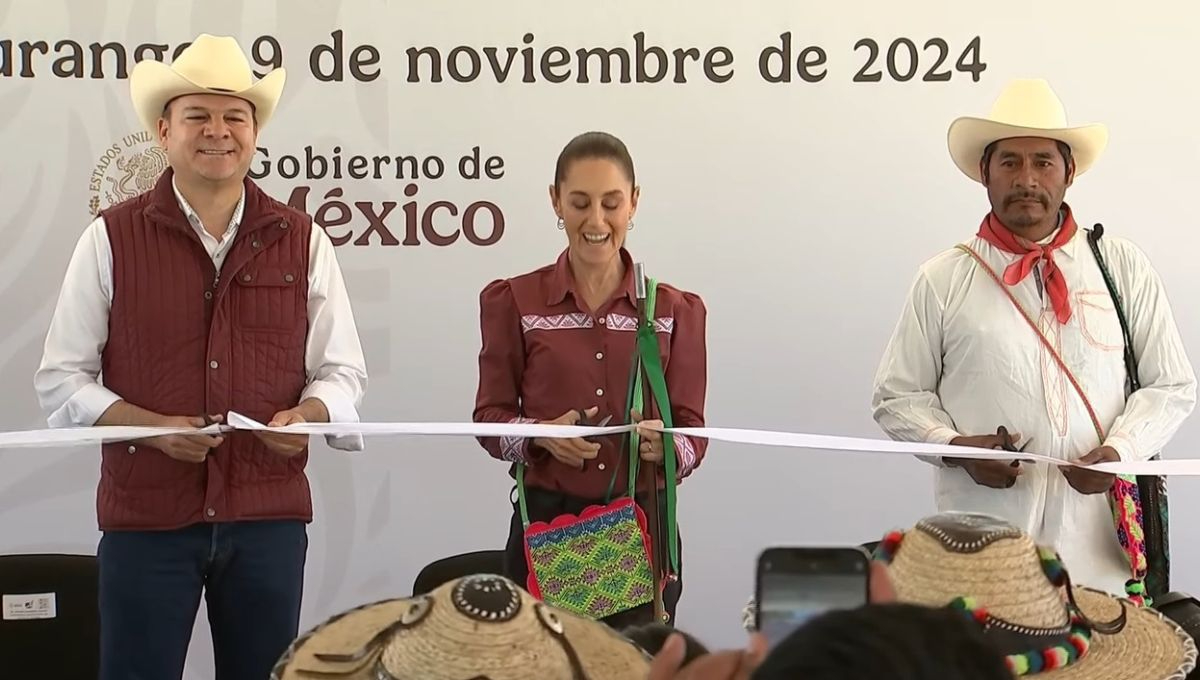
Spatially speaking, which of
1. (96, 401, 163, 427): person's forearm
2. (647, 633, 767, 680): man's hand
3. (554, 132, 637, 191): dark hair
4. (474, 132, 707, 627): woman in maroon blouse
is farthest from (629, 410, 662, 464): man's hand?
(647, 633, 767, 680): man's hand

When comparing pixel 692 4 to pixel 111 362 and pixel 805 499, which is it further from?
pixel 111 362

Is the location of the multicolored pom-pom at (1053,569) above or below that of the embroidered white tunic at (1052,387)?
below

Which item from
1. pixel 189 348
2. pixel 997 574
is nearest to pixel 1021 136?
pixel 997 574

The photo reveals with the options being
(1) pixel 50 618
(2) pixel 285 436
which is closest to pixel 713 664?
(2) pixel 285 436

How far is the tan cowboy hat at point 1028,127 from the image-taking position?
9.43 feet

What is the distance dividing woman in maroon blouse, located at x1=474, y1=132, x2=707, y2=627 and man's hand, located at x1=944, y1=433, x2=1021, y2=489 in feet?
1.91

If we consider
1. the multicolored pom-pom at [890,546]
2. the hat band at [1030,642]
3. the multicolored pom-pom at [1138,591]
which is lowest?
the multicolored pom-pom at [1138,591]

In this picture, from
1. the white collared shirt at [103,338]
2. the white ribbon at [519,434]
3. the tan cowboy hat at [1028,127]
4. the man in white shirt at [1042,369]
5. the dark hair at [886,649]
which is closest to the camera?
the dark hair at [886,649]

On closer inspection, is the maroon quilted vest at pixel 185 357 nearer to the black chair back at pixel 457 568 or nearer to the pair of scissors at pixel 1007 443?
the black chair back at pixel 457 568

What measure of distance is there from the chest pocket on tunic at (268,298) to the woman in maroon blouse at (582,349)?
420mm

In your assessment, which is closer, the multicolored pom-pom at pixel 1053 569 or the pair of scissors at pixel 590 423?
the multicolored pom-pom at pixel 1053 569

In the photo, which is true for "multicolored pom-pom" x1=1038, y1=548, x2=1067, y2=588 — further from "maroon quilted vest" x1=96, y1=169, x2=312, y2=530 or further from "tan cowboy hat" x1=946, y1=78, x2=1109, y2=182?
"maroon quilted vest" x1=96, y1=169, x2=312, y2=530

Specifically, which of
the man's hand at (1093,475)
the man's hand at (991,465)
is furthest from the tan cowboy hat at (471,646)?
the man's hand at (1093,475)

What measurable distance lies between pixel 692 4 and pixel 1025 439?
66.8 inches
